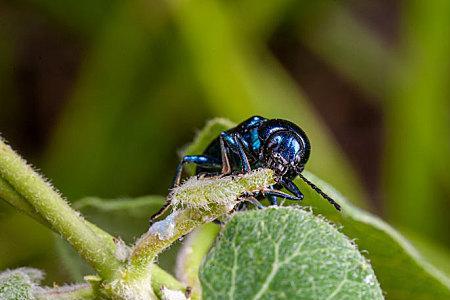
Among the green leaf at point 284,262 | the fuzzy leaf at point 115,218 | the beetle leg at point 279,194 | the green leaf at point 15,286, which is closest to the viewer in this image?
the green leaf at point 284,262

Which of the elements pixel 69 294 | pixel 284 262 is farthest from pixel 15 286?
pixel 284 262

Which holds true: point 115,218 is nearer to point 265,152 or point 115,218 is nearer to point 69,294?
point 265,152

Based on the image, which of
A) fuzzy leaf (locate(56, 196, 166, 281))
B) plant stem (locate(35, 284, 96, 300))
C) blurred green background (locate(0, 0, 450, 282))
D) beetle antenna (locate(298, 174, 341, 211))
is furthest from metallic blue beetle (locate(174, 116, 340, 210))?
blurred green background (locate(0, 0, 450, 282))

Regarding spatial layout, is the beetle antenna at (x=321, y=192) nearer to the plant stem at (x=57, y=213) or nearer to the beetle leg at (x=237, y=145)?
the beetle leg at (x=237, y=145)

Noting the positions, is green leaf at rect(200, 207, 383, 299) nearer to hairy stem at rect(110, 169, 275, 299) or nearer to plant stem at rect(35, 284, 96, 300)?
hairy stem at rect(110, 169, 275, 299)

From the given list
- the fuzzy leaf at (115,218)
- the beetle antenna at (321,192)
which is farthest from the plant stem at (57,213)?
the fuzzy leaf at (115,218)

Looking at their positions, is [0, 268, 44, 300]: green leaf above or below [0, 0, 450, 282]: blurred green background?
below
